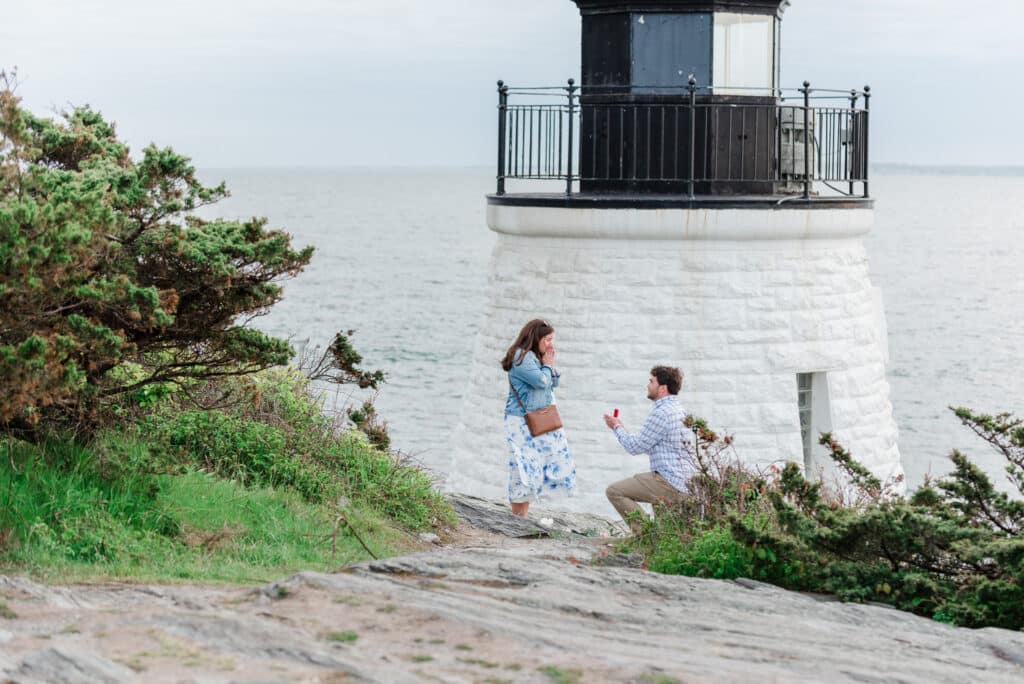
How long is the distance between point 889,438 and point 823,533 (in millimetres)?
7672

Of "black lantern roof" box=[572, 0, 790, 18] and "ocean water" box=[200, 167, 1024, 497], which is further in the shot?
"ocean water" box=[200, 167, 1024, 497]

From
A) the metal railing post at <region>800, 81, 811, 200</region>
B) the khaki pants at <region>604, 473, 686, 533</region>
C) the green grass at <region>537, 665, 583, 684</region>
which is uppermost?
the metal railing post at <region>800, 81, 811, 200</region>

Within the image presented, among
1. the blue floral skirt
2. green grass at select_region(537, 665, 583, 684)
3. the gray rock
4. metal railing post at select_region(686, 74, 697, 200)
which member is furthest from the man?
the gray rock

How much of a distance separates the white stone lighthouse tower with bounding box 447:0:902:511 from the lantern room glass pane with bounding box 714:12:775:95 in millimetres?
17

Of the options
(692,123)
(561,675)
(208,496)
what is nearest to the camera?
(561,675)

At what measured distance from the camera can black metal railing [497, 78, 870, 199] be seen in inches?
532

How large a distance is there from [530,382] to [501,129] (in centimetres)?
383

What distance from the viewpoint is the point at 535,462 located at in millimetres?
11281

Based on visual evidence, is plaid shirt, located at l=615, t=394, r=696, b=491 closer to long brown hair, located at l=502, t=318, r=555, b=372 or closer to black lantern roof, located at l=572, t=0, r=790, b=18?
long brown hair, located at l=502, t=318, r=555, b=372

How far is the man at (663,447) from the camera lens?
9.90 metres

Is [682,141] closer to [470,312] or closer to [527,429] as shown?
[527,429]

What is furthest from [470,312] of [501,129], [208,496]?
[208,496]

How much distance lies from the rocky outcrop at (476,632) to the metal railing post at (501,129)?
23.9 feet

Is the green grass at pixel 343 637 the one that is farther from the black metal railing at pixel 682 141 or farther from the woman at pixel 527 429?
the black metal railing at pixel 682 141
